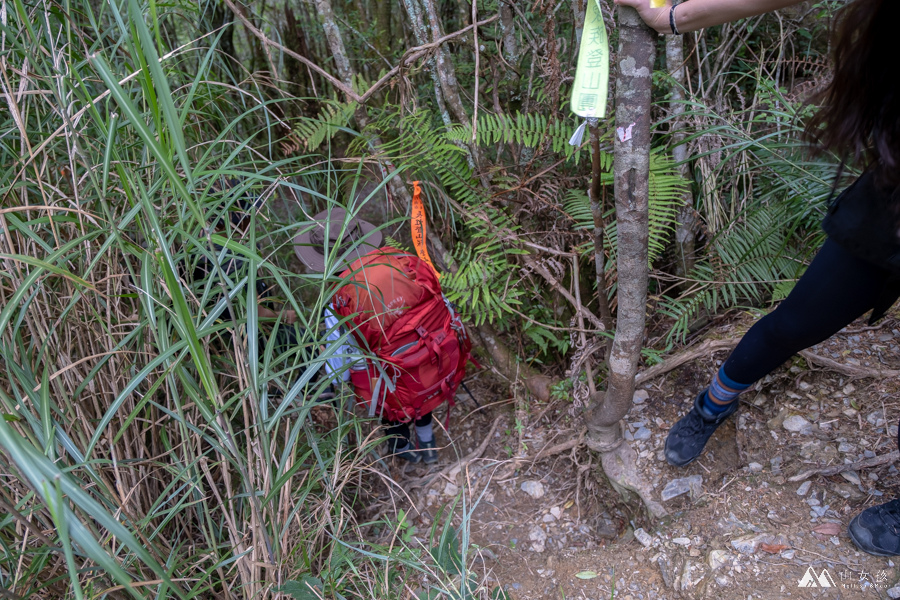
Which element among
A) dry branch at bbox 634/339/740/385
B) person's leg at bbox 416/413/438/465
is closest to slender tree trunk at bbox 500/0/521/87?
dry branch at bbox 634/339/740/385

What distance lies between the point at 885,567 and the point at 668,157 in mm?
1837

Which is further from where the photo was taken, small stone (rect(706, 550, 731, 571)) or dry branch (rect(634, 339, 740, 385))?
dry branch (rect(634, 339, 740, 385))

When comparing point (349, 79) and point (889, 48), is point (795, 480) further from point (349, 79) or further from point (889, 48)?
point (349, 79)

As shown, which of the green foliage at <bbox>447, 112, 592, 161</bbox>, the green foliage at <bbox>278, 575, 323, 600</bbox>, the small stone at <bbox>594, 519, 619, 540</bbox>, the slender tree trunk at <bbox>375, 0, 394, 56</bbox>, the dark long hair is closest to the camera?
the dark long hair

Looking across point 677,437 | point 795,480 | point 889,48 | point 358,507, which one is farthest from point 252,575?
point 889,48

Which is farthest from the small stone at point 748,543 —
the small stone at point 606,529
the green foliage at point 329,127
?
the green foliage at point 329,127

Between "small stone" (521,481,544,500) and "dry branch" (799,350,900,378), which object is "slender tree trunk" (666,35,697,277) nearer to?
"dry branch" (799,350,900,378)

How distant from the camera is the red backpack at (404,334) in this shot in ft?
7.39

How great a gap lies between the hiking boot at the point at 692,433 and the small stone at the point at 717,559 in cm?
35

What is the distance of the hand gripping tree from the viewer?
141 cm

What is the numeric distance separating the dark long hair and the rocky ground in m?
1.12

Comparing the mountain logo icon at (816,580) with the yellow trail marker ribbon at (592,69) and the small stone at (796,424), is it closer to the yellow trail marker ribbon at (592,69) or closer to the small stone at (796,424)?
the small stone at (796,424)

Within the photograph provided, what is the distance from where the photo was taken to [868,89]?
129cm

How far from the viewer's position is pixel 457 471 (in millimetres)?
2734
